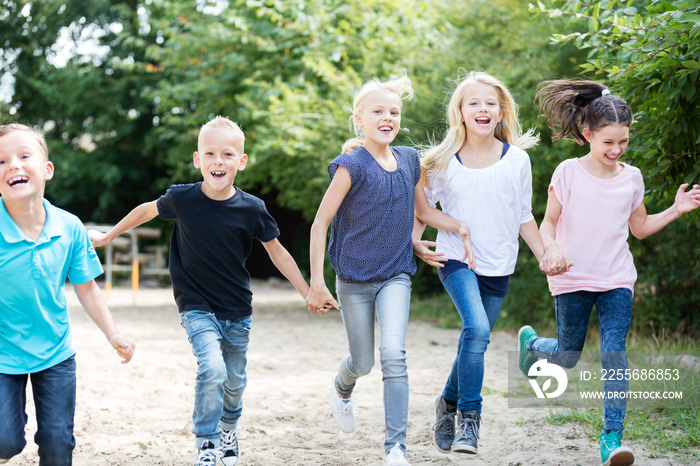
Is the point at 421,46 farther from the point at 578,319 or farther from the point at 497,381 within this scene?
the point at 578,319

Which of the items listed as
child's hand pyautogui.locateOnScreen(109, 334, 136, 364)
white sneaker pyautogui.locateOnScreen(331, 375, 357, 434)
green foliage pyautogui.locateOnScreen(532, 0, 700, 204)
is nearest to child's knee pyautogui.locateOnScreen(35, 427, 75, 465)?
child's hand pyautogui.locateOnScreen(109, 334, 136, 364)

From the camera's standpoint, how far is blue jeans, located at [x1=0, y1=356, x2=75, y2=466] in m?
2.99

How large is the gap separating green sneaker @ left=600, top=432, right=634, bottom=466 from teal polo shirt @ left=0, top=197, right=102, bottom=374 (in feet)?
8.17

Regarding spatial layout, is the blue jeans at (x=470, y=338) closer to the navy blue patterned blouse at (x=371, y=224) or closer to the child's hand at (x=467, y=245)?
the child's hand at (x=467, y=245)

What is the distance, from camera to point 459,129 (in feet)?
14.0

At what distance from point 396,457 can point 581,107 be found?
2.20m

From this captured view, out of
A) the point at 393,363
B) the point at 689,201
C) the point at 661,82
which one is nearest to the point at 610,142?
the point at 689,201

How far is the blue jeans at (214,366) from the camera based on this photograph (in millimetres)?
3598

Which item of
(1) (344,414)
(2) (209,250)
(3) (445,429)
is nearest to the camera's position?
(2) (209,250)

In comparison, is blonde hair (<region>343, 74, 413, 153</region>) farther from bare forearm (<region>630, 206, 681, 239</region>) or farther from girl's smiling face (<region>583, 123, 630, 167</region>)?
bare forearm (<region>630, 206, 681, 239</region>)

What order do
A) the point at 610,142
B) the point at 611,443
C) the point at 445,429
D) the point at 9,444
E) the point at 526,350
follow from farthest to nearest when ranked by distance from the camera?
the point at 526,350
the point at 445,429
the point at 610,142
the point at 611,443
the point at 9,444

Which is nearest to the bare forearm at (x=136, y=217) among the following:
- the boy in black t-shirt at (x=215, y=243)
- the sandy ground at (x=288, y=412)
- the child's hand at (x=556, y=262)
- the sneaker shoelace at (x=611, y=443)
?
the boy in black t-shirt at (x=215, y=243)

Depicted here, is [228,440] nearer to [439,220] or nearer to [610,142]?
[439,220]

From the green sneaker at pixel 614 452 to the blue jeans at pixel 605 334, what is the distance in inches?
1.7
